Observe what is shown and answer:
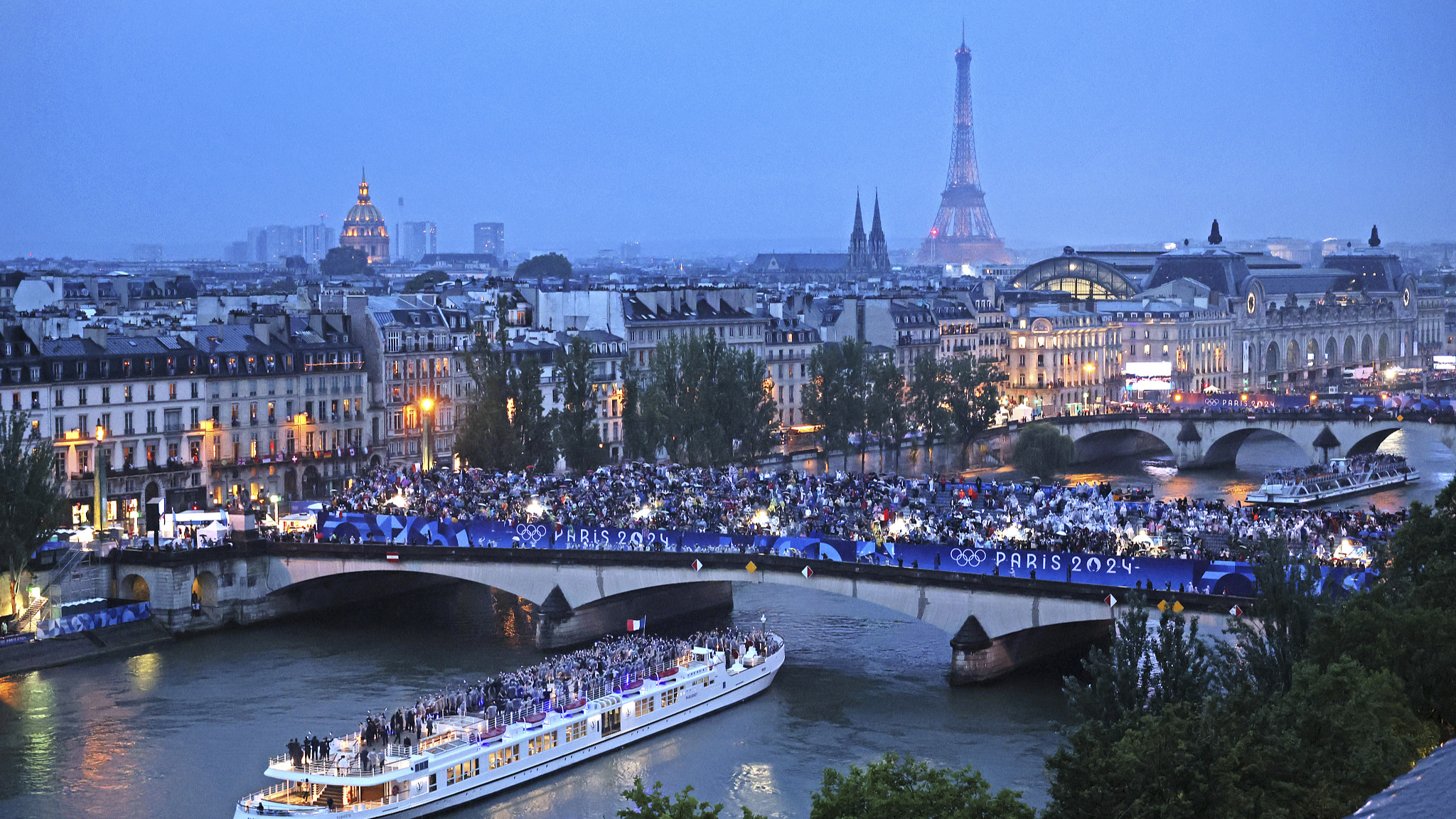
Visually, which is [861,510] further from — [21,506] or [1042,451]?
[1042,451]

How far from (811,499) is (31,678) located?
2260 cm

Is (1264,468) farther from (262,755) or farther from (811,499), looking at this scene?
(262,755)

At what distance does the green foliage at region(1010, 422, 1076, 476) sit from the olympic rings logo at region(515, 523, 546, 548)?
1721 inches

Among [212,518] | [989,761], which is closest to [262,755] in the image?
[989,761]

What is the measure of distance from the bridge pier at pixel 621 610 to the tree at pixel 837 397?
28.9 meters

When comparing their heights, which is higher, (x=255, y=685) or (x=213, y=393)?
(x=213, y=393)

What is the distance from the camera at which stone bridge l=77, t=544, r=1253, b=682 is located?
4731 cm

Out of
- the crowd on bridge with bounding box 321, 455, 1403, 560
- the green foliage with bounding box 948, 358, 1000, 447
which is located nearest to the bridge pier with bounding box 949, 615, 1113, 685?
the crowd on bridge with bounding box 321, 455, 1403, 560

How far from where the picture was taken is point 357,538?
5847cm

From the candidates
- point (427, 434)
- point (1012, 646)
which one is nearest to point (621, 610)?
point (1012, 646)

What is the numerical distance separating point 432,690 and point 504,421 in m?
23.6

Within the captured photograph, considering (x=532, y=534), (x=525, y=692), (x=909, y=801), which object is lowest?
(x=525, y=692)

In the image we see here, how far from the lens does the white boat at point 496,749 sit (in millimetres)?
38219

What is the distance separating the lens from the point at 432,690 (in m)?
48.1
